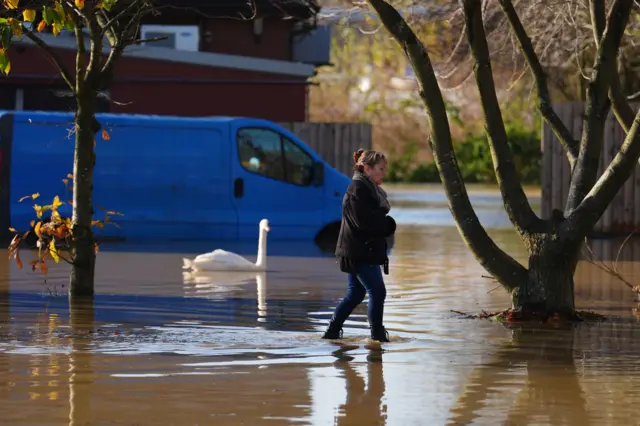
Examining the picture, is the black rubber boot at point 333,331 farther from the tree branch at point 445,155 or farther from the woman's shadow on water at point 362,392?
the tree branch at point 445,155

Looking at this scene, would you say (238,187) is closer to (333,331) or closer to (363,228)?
(333,331)

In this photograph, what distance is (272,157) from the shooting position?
2330 centimetres

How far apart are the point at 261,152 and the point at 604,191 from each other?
419 inches

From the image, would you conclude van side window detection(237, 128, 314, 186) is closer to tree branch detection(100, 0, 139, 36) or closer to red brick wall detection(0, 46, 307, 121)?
tree branch detection(100, 0, 139, 36)

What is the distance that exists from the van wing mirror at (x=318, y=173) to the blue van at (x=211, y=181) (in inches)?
0.6

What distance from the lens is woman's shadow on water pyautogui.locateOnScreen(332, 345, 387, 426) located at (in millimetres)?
8484

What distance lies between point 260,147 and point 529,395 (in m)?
14.3

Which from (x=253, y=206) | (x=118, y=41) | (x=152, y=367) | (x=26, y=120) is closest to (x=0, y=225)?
(x=26, y=120)

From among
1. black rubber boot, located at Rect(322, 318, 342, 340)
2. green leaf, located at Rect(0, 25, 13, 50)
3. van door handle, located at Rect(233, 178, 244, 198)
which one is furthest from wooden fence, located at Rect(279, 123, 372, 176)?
green leaf, located at Rect(0, 25, 13, 50)

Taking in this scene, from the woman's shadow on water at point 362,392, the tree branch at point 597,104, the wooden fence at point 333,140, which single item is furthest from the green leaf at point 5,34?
the wooden fence at point 333,140

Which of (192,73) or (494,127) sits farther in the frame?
(192,73)

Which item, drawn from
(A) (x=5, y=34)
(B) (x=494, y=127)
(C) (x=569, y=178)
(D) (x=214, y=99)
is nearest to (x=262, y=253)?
(B) (x=494, y=127)

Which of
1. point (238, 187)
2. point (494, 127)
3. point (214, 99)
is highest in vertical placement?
point (214, 99)

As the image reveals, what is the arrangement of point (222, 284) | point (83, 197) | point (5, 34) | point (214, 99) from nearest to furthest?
point (5, 34) → point (83, 197) → point (222, 284) → point (214, 99)
